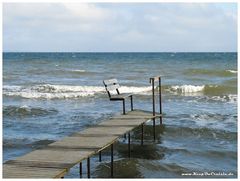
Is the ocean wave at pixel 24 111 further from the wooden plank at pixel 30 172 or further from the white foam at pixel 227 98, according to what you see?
the wooden plank at pixel 30 172

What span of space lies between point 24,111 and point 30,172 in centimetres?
1016

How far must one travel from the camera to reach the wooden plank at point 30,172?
6434mm

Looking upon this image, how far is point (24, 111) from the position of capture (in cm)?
1648

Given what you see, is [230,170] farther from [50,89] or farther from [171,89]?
[50,89]

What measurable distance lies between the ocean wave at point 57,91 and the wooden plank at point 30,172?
15042 mm

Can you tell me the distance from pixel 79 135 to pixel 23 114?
23.1 ft

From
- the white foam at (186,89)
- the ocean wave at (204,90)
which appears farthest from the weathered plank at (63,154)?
the white foam at (186,89)

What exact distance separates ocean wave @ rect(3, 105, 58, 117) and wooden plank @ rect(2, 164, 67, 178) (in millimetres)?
9093

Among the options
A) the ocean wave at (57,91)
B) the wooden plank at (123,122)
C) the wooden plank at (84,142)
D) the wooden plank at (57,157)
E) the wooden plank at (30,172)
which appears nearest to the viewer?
the wooden plank at (30,172)

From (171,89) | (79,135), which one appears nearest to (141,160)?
(79,135)

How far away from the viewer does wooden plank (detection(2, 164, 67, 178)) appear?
6.43 metres

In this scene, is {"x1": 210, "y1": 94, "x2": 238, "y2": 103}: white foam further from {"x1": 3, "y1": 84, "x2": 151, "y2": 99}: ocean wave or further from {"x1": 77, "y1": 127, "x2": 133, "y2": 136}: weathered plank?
{"x1": 77, "y1": 127, "x2": 133, "y2": 136}: weathered plank

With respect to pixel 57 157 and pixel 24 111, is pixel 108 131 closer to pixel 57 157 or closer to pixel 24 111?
pixel 57 157

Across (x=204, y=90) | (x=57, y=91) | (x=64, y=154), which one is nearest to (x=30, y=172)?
(x=64, y=154)
